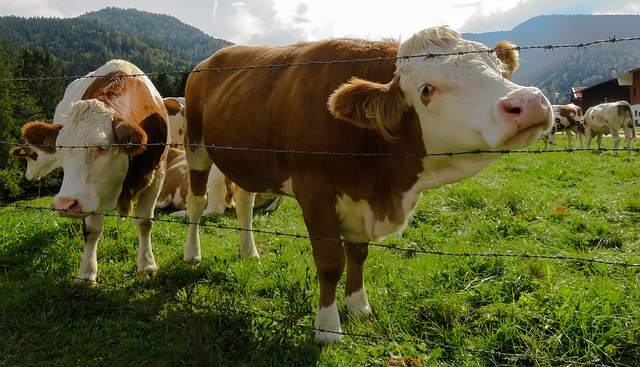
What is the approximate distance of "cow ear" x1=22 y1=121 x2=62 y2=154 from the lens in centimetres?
403

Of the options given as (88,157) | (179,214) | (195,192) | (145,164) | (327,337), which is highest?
(88,157)

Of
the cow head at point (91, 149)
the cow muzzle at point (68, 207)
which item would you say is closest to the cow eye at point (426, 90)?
the cow head at point (91, 149)

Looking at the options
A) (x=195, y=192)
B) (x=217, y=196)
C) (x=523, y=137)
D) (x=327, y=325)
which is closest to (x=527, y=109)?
(x=523, y=137)

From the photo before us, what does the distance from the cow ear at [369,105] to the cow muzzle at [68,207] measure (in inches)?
88.5

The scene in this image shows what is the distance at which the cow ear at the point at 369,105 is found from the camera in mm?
2568

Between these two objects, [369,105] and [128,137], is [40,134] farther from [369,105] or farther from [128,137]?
[369,105]

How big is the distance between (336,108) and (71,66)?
11785 cm

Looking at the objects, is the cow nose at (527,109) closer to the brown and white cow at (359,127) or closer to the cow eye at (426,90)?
the brown and white cow at (359,127)

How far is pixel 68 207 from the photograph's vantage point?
3.60 metres

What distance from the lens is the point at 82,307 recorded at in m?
3.72

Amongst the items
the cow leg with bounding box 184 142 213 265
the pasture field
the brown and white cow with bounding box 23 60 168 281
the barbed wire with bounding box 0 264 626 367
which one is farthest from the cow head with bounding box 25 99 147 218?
the cow leg with bounding box 184 142 213 265

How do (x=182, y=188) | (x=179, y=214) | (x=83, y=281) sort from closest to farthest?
(x=83, y=281) → (x=179, y=214) → (x=182, y=188)

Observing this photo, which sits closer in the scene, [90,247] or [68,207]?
[68,207]

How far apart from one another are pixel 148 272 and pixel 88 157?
1.45 metres
